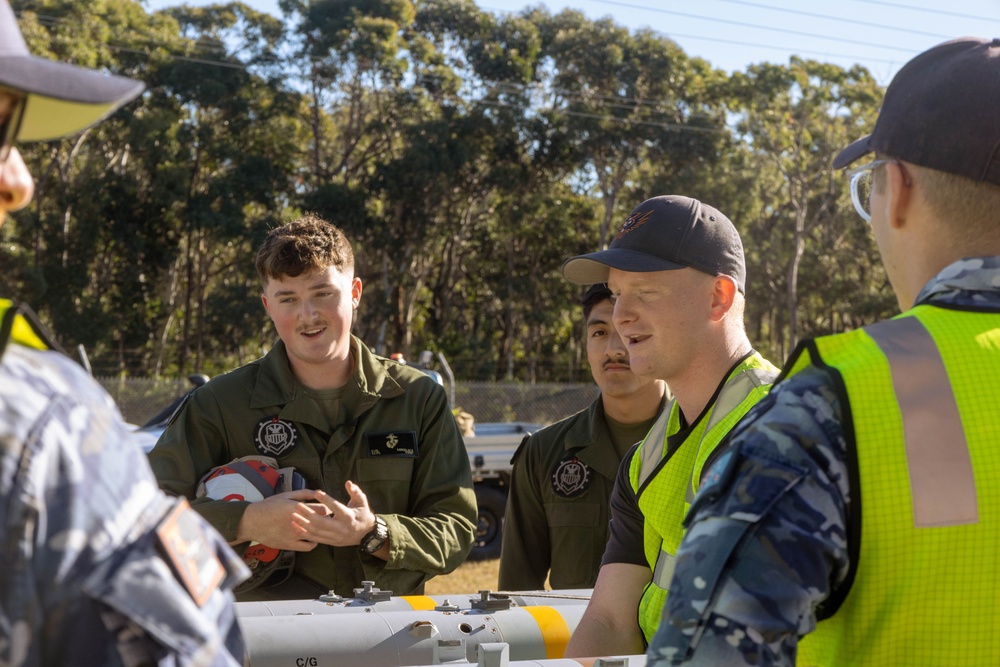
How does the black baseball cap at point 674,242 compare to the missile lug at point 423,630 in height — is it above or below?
above

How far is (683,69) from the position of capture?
33.6 m

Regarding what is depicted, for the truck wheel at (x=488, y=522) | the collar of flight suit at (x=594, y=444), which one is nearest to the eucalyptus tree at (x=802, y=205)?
the truck wheel at (x=488, y=522)

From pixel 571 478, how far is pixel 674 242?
2015mm

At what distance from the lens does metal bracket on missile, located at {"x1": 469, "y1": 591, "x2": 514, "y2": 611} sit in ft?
10.7

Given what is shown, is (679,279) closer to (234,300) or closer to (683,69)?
(234,300)

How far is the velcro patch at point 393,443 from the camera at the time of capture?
407cm

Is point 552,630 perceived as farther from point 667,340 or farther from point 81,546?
point 81,546

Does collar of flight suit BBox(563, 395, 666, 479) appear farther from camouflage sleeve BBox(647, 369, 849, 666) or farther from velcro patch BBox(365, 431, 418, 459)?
camouflage sleeve BBox(647, 369, 849, 666)

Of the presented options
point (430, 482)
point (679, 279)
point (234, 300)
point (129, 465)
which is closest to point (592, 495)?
point (430, 482)

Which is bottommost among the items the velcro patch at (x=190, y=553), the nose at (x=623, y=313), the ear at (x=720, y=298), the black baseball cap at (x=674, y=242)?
the velcro patch at (x=190, y=553)

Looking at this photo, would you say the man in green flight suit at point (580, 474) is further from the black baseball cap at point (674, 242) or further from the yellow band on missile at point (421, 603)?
the black baseball cap at point (674, 242)

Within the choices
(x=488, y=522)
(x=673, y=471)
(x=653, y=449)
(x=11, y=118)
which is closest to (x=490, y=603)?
(x=653, y=449)

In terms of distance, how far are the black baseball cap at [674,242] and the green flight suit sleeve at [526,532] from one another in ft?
6.68

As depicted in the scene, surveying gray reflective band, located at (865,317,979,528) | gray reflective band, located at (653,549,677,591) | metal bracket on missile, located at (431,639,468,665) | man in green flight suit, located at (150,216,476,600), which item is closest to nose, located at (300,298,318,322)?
man in green flight suit, located at (150,216,476,600)
